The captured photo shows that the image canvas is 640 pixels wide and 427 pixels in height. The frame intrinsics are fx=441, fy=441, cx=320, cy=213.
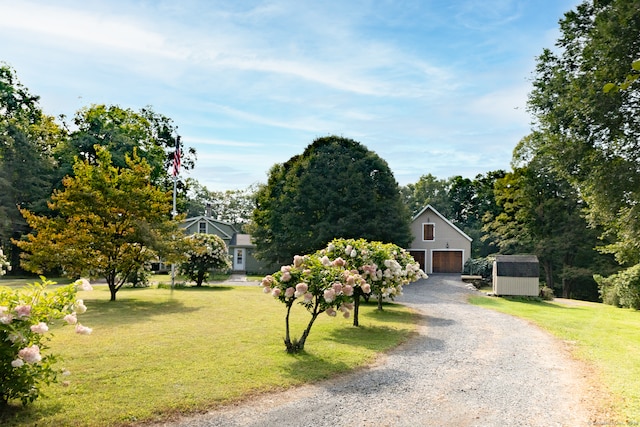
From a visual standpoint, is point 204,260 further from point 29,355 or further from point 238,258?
point 29,355

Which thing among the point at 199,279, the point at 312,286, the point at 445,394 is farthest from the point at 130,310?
the point at 445,394

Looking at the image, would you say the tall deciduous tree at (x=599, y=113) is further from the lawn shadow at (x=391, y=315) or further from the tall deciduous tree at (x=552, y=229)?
Result: the tall deciduous tree at (x=552, y=229)

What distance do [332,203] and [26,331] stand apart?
25005 millimetres

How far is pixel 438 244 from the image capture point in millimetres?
37125

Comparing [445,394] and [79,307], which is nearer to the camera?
[79,307]

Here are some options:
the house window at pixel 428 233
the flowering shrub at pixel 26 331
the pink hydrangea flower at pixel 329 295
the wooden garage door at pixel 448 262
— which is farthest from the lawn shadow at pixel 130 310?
the wooden garage door at pixel 448 262

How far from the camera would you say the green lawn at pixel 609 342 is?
6887mm

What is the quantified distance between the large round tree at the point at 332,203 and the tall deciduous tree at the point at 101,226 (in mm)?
12921

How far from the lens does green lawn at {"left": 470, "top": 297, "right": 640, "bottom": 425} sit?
6887mm

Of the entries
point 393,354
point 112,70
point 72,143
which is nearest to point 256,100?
point 112,70

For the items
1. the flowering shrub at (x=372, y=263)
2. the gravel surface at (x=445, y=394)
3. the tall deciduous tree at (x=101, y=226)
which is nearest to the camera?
the gravel surface at (x=445, y=394)

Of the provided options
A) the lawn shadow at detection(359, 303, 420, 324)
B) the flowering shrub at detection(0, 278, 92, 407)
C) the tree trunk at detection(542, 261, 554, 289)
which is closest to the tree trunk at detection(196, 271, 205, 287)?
the lawn shadow at detection(359, 303, 420, 324)

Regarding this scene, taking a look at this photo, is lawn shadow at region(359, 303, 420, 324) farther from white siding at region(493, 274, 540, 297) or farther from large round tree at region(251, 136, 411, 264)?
large round tree at region(251, 136, 411, 264)

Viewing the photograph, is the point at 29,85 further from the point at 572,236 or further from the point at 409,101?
the point at 572,236
